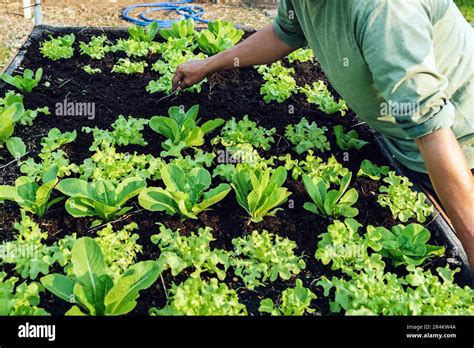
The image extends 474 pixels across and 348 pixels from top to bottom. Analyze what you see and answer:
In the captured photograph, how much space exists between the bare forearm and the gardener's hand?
0.04 m

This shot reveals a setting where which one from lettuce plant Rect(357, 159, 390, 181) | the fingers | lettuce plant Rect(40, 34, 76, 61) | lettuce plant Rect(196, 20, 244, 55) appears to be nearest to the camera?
lettuce plant Rect(357, 159, 390, 181)

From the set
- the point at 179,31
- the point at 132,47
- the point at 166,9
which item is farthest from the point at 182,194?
the point at 166,9

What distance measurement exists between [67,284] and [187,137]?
121cm

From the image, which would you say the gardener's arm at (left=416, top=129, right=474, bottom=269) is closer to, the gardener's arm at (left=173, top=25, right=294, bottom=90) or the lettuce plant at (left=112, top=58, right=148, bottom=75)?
the gardener's arm at (left=173, top=25, right=294, bottom=90)

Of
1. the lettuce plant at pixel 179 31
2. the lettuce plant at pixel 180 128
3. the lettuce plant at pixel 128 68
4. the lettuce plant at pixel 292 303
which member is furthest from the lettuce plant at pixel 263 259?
the lettuce plant at pixel 179 31

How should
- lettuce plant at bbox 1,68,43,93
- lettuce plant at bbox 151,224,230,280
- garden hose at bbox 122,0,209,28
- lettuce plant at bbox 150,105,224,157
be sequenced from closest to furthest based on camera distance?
lettuce plant at bbox 151,224,230,280 → lettuce plant at bbox 150,105,224,157 → lettuce plant at bbox 1,68,43,93 → garden hose at bbox 122,0,209,28

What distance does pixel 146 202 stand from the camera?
2.85 m

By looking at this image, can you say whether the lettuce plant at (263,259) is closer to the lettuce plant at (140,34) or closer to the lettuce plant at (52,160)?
the lettuce plant at (52,160)

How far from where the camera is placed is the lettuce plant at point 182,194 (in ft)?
9.27

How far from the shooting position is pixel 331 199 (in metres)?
2.90

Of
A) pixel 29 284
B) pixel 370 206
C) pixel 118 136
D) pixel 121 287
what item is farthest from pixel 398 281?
pixel 118 136

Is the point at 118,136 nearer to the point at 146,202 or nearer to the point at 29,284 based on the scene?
the point at 146,202

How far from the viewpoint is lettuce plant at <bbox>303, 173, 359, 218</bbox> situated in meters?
2.89

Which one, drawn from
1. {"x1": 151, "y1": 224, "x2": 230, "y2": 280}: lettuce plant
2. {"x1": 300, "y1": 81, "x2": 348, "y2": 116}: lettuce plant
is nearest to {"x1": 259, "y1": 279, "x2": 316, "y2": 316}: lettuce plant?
{"x1": 151, "y1": 224, "x2": 230, "y2": 280}: lettuce plant
